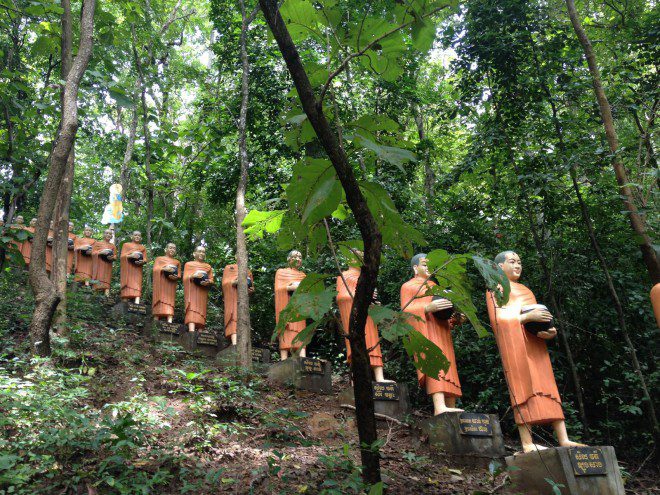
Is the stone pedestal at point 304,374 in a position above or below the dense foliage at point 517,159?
below

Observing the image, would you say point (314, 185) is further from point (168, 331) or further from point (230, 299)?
point (168, 331)

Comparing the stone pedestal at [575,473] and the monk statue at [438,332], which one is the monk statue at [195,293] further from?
the stone pedestal at [575,473]

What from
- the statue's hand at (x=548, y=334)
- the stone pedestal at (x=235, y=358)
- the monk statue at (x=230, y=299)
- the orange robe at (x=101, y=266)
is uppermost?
the orange robe at (x=101, y=266)

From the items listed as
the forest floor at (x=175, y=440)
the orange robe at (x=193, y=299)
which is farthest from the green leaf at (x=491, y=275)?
the orange robe at (x=193, y=299)

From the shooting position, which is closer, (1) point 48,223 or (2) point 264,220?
(2) point 264,220

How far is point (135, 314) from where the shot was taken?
11.4 metres

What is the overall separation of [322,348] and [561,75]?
610 cm

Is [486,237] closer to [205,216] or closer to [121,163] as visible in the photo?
[205,216]

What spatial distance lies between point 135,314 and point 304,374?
15.8 feet

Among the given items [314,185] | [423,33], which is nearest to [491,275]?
[314,185]

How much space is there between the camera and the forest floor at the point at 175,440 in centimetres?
382

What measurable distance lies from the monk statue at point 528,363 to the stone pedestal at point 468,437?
1.13 ft

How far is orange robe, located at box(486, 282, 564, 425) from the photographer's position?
5.49 m

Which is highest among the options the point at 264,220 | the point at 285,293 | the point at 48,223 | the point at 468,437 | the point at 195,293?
the point at 195,293
